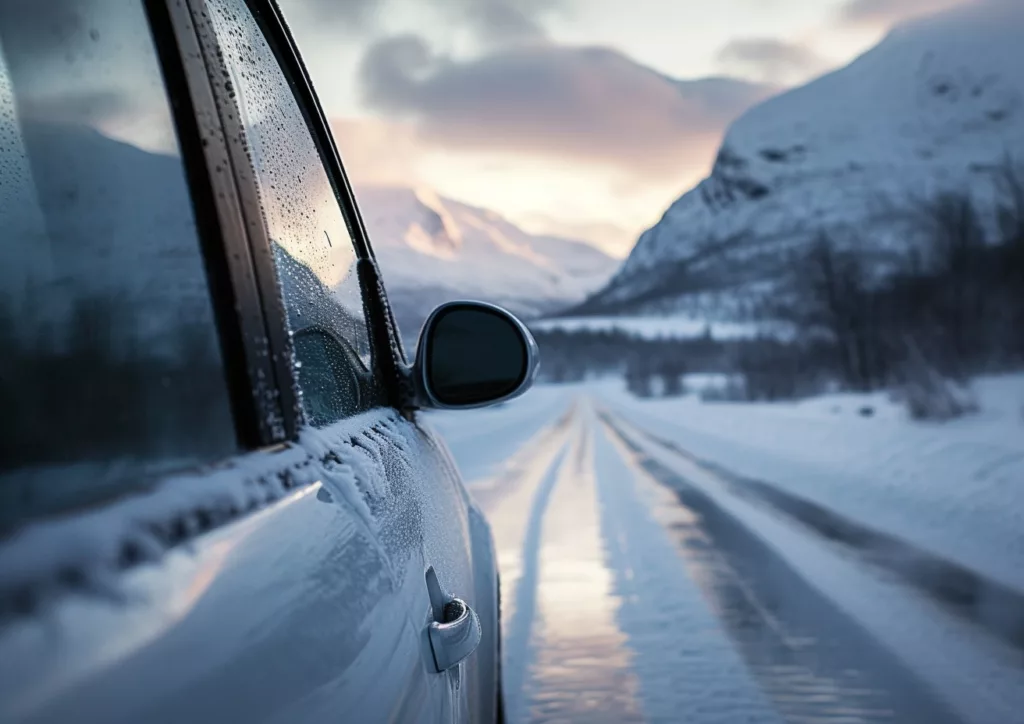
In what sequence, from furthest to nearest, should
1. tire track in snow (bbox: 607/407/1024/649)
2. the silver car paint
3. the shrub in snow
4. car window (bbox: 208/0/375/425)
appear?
the shrub in snow → tire track in snow (bbox: 607/407/1024/649) → car window (bbox: 208/0/375/425) → the silver car paint

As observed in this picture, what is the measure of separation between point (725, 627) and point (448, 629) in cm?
309

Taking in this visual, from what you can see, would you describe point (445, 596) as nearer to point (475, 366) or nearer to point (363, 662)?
point (475, 366)

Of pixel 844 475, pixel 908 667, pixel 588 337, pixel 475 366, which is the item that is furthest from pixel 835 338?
pixel 588 337

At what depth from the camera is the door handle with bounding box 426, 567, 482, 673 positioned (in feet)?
5.11

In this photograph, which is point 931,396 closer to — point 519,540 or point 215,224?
point 519,540

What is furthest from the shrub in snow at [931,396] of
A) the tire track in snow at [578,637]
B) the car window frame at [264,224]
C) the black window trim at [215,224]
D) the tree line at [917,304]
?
the black window trim at [215,224]

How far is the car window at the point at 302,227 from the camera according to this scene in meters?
1.45

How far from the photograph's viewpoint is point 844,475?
9.54m

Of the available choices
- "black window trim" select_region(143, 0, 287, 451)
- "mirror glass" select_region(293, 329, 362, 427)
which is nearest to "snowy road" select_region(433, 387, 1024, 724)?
"mirror glass" select_region(293, 329, 362, 427)

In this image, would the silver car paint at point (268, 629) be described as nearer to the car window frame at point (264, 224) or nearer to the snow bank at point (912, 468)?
the car window frame at point (264, 224)

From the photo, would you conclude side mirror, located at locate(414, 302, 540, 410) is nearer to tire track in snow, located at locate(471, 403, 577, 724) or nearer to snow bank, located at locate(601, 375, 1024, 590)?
tire track in snow, located at locate(471, 403, 577, 724)

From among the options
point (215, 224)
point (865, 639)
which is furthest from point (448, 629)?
point (865, 639)

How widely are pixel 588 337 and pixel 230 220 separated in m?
113

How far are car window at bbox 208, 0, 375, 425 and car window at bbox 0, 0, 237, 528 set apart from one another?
11.2 inches
